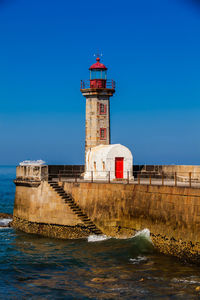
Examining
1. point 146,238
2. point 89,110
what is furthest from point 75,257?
point 89,110

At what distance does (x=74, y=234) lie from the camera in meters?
24.8

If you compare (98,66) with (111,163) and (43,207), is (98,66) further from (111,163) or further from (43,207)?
(43,207)

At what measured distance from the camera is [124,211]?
23062 mm

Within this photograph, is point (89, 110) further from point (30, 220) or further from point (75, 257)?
point (75, 257)

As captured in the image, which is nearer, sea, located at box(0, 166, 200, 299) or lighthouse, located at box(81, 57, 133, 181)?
sea, located at box(0, 166, 200, 299)

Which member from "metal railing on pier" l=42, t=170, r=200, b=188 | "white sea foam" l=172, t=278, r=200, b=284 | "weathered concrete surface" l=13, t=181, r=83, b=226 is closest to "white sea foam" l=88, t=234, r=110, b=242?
"weathered concrete surface" l=13, t=181, r=83, b=226

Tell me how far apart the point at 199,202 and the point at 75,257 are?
238 inches

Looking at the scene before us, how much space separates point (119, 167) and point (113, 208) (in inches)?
232

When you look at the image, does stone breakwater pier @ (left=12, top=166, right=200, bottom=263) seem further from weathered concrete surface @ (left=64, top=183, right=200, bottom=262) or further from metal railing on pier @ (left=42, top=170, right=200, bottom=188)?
metal railing on pier @ (left=42, top=170, right=200, bottom=188)

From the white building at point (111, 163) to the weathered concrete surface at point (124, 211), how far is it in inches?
137

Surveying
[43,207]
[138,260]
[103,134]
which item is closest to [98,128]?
[103,134]

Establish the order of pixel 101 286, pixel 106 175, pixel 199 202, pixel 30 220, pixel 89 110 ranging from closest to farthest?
pixel 101 286 < pixel 199 202 < pixel 30 220 < pixel 106 175 < pixel 89 110

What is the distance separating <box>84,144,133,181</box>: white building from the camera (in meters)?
28.8

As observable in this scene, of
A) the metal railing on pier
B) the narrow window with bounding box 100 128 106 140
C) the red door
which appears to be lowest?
the metal railing on pier
